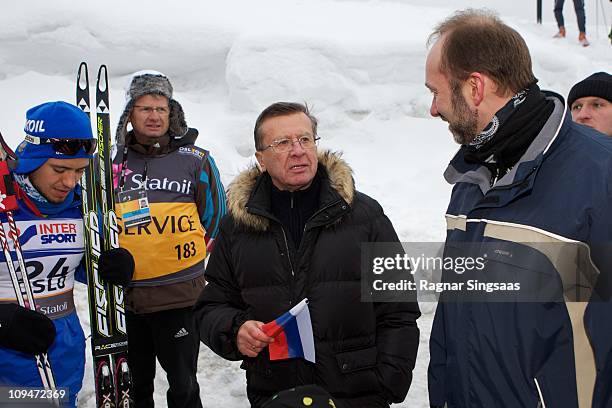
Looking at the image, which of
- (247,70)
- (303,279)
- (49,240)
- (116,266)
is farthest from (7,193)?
(247,70)

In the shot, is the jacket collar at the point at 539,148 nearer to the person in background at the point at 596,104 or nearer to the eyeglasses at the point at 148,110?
the person in background at the point at 596,104

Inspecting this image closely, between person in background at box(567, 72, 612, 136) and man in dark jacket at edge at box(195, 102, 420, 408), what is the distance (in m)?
1.85

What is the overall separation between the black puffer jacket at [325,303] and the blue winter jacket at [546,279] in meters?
0.65

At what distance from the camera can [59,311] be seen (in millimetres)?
3006

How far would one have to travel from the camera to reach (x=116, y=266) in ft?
11.3

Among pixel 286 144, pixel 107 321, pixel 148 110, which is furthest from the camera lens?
pixel 148 110

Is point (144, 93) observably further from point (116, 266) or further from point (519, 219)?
point (519, 219)

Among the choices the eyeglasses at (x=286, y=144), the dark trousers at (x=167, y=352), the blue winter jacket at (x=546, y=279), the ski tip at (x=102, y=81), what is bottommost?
the dark trousers at (x=167, y=352)

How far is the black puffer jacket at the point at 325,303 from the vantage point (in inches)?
102

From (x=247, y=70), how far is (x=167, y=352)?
28.0ft

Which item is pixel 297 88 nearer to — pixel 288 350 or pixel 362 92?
pixel 362 92

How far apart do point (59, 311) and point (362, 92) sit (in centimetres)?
980

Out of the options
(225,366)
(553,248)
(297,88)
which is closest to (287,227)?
(553,248)

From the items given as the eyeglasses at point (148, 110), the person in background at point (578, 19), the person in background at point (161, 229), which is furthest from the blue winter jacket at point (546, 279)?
the person in background at point (578, 19)
